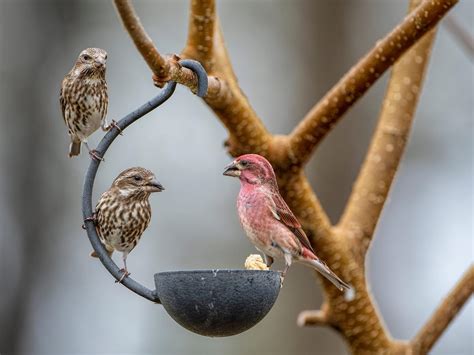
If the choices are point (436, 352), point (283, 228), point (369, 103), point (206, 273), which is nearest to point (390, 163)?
point (283, 228)

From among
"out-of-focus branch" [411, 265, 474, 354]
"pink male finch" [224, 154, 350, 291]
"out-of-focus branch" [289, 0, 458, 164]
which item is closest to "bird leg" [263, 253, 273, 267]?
"pink male finch" [224, 154, 350, 291]

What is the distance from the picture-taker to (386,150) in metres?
6.11

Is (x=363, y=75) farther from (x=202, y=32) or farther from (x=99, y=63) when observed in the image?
(x=99, y=63)

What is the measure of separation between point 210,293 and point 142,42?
1274 millimetres

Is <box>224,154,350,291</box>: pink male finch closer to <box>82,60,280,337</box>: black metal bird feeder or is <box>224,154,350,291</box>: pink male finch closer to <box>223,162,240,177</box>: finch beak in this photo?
<box>223,162,240,177</box>: finch beak

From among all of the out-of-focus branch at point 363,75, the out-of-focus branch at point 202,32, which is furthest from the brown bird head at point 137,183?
the out-of-focus branch at point 363,75

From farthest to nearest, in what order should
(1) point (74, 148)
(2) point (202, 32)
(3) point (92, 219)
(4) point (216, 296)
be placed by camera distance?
1. (2) point (202, 32)
2. (1) point (74, 148)
3. (3) point (92, 219)
4. (4) point (216, 296)

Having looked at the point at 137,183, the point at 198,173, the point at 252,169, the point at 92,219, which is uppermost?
the point at 252,169

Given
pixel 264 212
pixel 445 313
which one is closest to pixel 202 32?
pixel 264 212

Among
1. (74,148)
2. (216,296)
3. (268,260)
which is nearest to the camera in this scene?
(216,296)

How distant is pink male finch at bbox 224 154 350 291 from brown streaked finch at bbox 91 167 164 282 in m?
0.38

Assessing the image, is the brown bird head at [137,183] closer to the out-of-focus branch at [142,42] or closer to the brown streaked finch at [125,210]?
the brown streaked finch at [125,210]

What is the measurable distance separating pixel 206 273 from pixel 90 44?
34.7 feet

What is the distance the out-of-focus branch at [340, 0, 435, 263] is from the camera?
5930 mm
